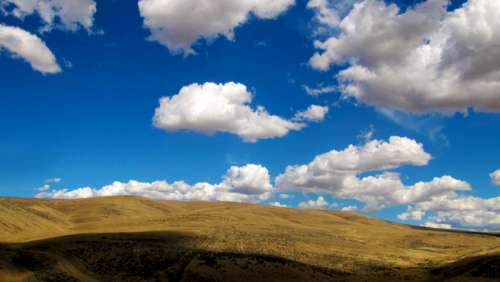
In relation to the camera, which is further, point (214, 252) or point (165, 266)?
point (214, 252)

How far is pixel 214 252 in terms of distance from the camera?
7638 centimetres

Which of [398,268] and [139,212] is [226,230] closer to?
[398,268]

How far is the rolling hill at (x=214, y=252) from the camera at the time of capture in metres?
62.6

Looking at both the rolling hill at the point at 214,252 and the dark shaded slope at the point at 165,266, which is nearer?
the dark shaded slope at the point at 165,266

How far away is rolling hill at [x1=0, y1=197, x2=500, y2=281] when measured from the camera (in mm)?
62625

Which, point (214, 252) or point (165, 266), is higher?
Answer: point (214, 252)

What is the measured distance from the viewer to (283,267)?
69.7 m

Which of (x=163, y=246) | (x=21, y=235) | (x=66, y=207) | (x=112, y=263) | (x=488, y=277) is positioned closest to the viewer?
(x=488, y=277)

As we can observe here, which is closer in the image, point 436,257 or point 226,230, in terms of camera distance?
point 436,257

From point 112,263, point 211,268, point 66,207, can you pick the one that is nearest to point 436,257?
point 211,268

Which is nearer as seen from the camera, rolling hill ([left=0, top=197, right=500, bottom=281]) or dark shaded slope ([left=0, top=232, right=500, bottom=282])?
dark shaded slope ([left=0, top=232, right=500, bottom=282])

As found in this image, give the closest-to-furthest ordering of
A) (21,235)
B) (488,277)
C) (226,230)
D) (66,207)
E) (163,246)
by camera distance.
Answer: (488,277)
(163,246)
(21,235)
(226,230)
(66,207)

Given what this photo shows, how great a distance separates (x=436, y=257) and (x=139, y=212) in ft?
328

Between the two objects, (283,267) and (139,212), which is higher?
(139,212)
